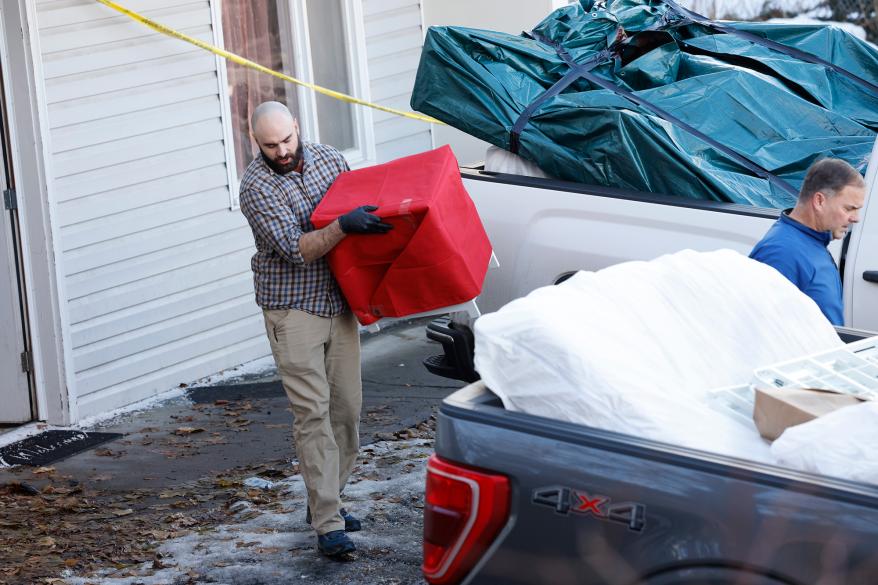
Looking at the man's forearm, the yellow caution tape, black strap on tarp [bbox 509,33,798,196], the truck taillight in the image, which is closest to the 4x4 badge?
the truck taillight

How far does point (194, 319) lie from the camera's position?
321 inches

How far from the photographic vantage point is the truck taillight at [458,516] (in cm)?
290

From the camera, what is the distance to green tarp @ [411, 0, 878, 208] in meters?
5.93

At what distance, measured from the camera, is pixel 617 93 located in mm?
6375

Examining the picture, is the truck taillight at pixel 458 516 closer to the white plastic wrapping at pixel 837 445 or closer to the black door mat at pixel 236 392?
the white plastic wrapping at pixel 837 445

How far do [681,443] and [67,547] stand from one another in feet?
11.3

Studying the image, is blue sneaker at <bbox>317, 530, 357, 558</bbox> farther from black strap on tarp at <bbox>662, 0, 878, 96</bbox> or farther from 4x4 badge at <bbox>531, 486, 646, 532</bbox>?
black strap on tarp at <bbox>662, 0, 878, 96</bbox>

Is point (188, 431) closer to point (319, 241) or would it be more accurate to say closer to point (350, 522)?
point (350, 522)

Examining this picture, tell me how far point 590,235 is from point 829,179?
5.28 ft

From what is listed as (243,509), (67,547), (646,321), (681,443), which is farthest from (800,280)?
(67,547)

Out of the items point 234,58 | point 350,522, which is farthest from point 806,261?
point 234,58

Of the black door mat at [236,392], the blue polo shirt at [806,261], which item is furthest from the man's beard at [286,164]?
the black door mat at [236,392]

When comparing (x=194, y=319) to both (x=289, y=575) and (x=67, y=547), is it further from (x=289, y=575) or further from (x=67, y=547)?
(x=289, y=575)

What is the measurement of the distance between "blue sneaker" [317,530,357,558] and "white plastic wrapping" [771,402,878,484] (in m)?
2.61
